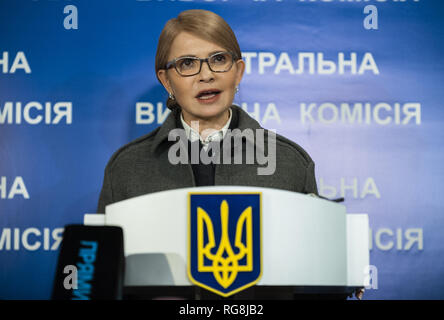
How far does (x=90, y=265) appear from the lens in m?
0.85

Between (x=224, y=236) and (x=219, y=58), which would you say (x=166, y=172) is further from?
(x=224, y=236)

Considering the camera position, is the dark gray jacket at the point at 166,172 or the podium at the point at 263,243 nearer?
the podium at the point at 263,243

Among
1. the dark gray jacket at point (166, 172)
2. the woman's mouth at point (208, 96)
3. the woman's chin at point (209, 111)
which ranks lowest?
the dark gray jacket at point (166, 172)

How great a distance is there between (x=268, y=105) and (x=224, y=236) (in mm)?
1292

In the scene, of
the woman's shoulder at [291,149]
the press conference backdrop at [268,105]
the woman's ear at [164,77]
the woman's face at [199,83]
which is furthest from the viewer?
the press conference backdrop at [268,105]

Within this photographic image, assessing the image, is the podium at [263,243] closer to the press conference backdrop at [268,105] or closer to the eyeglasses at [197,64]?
the eyeglasses at [197,64]

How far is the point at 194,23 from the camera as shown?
5.04 feet

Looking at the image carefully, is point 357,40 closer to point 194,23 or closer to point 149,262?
point 194,23

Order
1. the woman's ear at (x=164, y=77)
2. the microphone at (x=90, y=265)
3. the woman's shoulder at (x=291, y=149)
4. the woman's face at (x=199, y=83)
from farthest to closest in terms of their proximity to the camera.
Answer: the woman's shoulder at (x=291, y=149) < the woman's ear at (x=164, y=77) < the woman's face at (x=199, y=83) < the microphone at (x=90, y=265)

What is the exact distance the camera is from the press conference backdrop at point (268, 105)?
2092 millimetres

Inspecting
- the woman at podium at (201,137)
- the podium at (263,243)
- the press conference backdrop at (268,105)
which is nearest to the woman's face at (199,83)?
the woman at podium at (201,137)

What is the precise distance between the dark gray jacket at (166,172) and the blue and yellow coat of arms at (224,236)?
62cm

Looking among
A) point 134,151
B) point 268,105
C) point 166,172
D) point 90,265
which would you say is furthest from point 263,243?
point 268,105

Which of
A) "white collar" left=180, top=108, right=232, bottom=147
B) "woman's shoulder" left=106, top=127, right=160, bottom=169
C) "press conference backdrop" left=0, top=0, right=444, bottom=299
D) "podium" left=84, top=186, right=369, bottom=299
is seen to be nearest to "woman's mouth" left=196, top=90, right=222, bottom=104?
"white collar" left=180, top=108, right=232, bottom=147
